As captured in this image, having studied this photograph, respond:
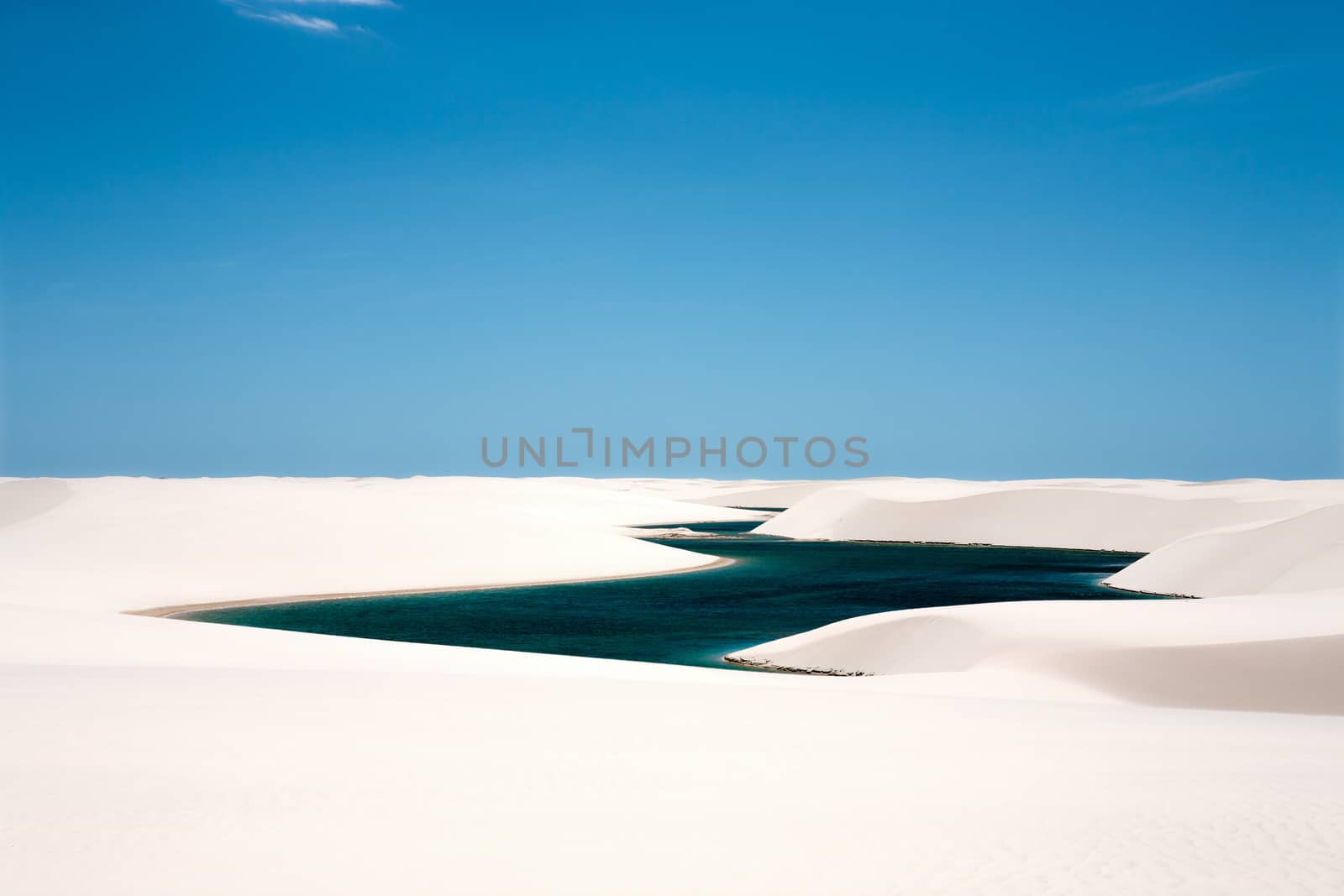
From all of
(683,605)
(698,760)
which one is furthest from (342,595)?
(698,760)

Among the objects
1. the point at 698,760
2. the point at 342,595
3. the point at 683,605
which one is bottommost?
the point at 683,605

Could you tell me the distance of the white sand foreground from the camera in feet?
17.1

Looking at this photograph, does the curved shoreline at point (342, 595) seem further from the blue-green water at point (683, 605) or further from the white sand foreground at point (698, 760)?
the white sand foreground at point (698, 760)

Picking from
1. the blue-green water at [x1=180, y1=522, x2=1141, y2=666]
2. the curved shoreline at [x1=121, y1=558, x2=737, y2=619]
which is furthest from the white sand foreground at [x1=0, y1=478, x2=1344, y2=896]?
the curved shoreline at [x1=121, y1=558, x2=737, y2=619]

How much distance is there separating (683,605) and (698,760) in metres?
19.0

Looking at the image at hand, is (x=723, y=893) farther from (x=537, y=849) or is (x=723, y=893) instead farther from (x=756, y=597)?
(x=756, y=597)

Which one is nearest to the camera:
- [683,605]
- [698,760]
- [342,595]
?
[698,760]

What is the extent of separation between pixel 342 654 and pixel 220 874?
9.28 metres

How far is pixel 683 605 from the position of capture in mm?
26281

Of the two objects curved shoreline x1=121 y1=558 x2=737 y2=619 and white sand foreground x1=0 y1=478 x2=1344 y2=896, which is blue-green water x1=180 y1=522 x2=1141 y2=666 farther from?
white sand foreground x1=0 y1=478 x2=1344 y2=896

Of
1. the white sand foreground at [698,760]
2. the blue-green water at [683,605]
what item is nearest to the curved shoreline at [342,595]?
the blue-green water at [683,605]

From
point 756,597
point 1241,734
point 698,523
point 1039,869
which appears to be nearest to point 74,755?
point 1039,869

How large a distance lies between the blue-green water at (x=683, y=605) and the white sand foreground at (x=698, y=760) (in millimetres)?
3795

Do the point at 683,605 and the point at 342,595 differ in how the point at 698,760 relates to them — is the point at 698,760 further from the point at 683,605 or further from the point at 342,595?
the point at 342,595
